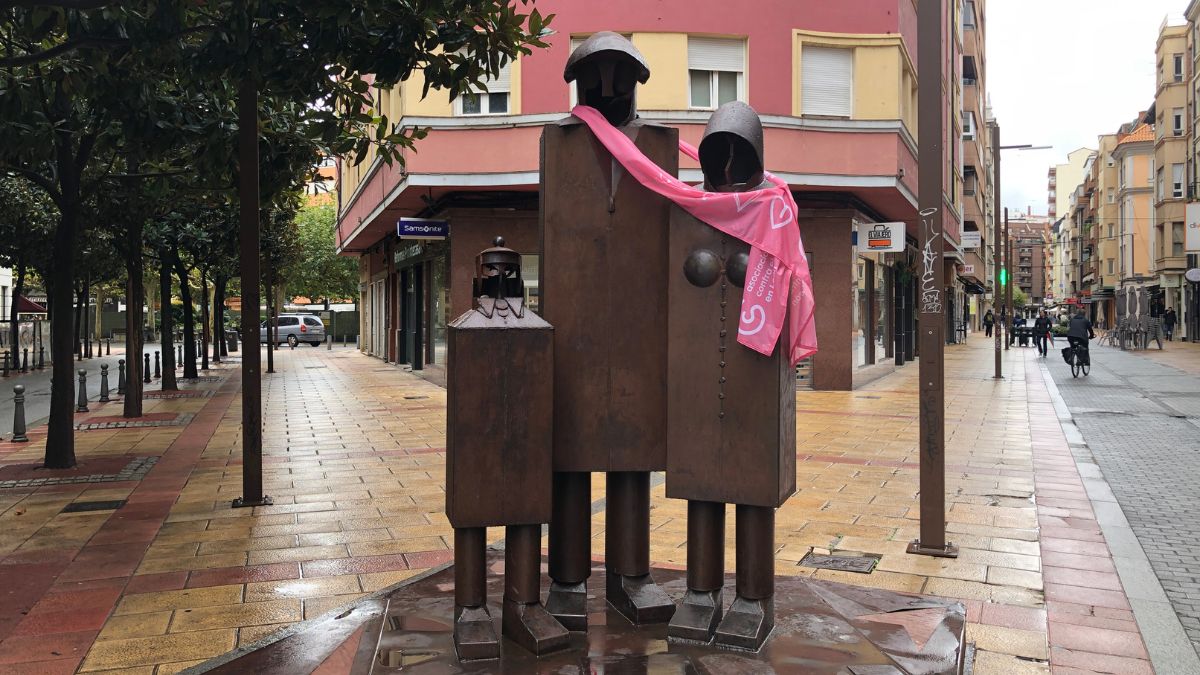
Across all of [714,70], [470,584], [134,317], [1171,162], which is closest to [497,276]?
[470,584]

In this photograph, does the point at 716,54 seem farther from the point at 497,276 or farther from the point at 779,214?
the point at 497,276

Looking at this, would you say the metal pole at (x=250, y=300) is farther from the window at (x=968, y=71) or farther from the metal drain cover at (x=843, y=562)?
the window at (x=968, y=71)

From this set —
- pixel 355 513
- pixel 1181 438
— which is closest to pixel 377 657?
pixel 355 513

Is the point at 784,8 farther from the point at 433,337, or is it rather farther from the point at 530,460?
the point at 530,460

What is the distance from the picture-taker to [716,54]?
17422 mm

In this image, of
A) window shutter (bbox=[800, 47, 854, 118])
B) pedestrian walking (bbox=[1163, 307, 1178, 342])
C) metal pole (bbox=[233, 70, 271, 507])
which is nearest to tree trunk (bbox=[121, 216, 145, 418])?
metal pole (bbox=[233, 70, 271, 507])

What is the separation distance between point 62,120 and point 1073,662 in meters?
9.53

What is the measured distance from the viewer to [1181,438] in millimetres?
11984

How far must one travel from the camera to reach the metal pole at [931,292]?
19.3ft

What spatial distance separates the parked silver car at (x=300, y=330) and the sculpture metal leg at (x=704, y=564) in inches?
1967

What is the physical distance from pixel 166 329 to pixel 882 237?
1390 cm

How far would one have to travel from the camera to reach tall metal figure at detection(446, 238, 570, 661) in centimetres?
356

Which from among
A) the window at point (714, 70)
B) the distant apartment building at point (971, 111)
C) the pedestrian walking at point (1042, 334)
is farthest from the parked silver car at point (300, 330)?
the window at point (714, 70)

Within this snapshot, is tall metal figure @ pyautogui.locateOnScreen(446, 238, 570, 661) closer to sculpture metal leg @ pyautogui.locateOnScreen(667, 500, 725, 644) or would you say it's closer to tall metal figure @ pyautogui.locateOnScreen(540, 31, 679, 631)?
tall metal figure @ pyautogui.locateOnScreen(540, 31, 679, 631)
